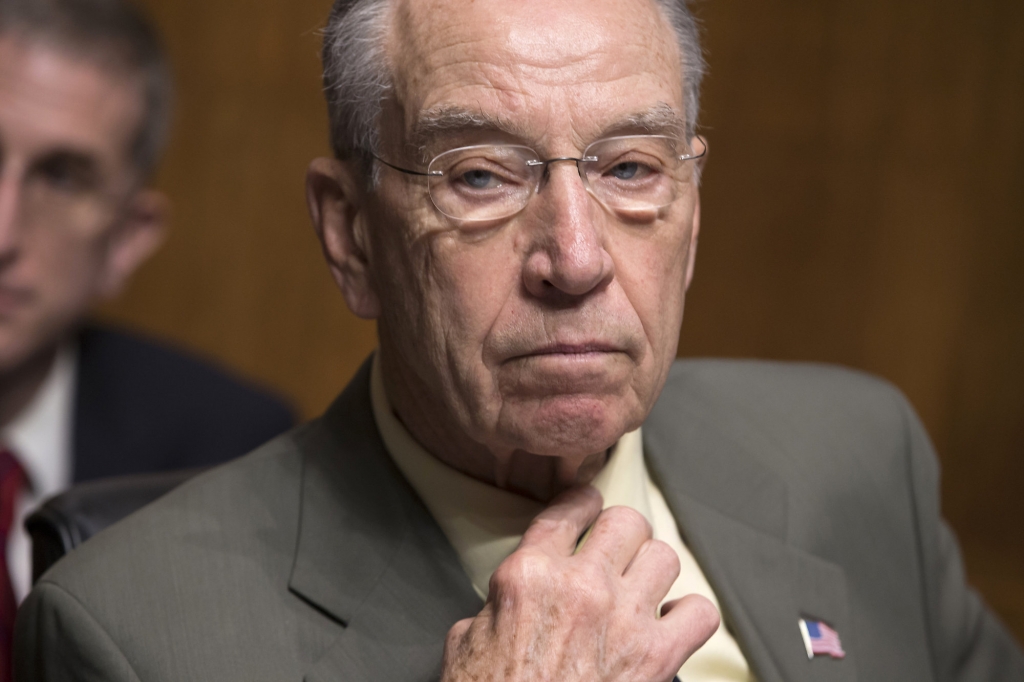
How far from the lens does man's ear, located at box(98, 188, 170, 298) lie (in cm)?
253

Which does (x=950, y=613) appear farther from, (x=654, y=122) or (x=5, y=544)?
(x=5, y=544)

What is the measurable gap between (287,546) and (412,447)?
206mm

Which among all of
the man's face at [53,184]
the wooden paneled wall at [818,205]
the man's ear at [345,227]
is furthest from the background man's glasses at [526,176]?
the wooden paneled wall at [818,205]

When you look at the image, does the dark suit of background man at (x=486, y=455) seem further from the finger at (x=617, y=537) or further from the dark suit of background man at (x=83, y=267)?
the dark suit of background man at (x=83, y=267)

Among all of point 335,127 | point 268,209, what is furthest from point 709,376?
point 268,209

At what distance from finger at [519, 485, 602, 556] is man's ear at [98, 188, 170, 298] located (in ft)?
5.25

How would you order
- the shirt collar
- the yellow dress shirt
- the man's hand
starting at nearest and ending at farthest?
1. the man's hand
2. the yellow dress shirt
3. the shirt collar

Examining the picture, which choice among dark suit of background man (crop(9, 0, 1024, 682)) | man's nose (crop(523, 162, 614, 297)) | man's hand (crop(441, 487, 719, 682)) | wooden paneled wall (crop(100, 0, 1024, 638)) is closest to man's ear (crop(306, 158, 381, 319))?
dark suit of background man (crop(9, 0, 1024, 682))

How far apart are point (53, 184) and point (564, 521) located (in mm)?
1596

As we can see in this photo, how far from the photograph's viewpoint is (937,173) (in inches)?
120

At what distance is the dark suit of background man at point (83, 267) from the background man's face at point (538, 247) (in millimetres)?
1293

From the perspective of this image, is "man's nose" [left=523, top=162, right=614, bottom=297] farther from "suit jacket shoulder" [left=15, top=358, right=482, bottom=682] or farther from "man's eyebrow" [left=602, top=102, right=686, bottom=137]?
"suit jacket shoulder" [left=15, top=358, right=482, bottom=682]

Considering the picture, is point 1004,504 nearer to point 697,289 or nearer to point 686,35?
point 697,289

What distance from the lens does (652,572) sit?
124 cm
